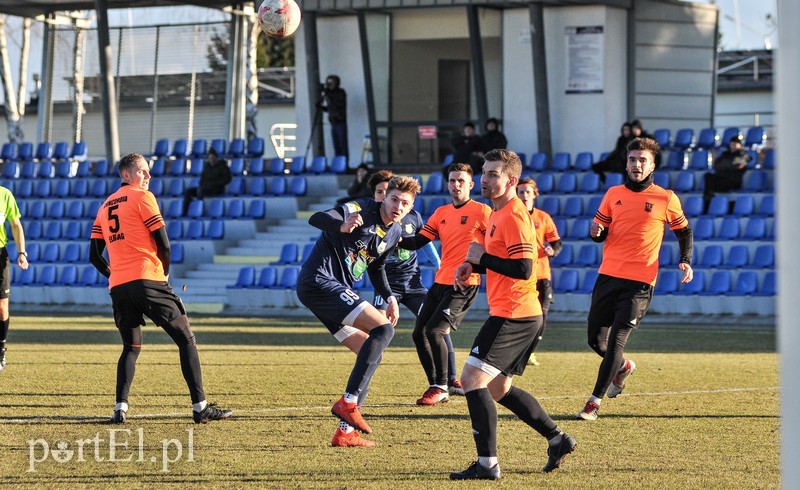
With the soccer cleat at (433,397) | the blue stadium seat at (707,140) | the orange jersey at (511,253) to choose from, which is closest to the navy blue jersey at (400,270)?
the soccer cleat at (433,397)

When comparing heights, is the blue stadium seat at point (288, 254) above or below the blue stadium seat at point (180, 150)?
below

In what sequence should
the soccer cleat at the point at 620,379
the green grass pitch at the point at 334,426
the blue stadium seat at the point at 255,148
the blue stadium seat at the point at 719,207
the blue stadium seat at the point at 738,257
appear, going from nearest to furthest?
1. the green grass pitch at the point at 334,426
2. the soccer cleat at the point at 620,379
3. the blue stadium seat at the point at 738,257
4. the blue stadium seat at the point at 719,207
5. the blue stadium seat at the point at 255,148

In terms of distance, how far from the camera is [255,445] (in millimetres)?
7422

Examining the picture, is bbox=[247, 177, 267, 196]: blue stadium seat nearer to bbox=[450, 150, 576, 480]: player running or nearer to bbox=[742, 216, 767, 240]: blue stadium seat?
bbox=[742, 216, 767, 240]: blue stadium seat

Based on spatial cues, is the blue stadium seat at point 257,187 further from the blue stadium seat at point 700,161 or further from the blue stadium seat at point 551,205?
the blue stadium seat at point 700,161

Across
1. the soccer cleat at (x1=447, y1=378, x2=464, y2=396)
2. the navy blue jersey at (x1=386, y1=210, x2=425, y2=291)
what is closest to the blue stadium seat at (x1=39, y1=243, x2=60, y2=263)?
the navy blue jersey at (x1=386, y1=210, x2=425, y2=291)

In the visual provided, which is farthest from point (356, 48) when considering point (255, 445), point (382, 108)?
point (255, 445)

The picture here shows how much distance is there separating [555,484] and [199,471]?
1.99 meters

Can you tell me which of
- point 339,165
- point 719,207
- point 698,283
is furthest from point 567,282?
point 339,165

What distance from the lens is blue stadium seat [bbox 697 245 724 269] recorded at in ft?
64.6

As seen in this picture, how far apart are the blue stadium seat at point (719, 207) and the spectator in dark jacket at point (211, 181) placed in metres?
10.4

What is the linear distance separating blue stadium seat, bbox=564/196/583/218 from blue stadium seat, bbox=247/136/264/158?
8278 millimetres

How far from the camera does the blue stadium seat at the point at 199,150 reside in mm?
27922

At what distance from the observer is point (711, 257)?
779 inches
